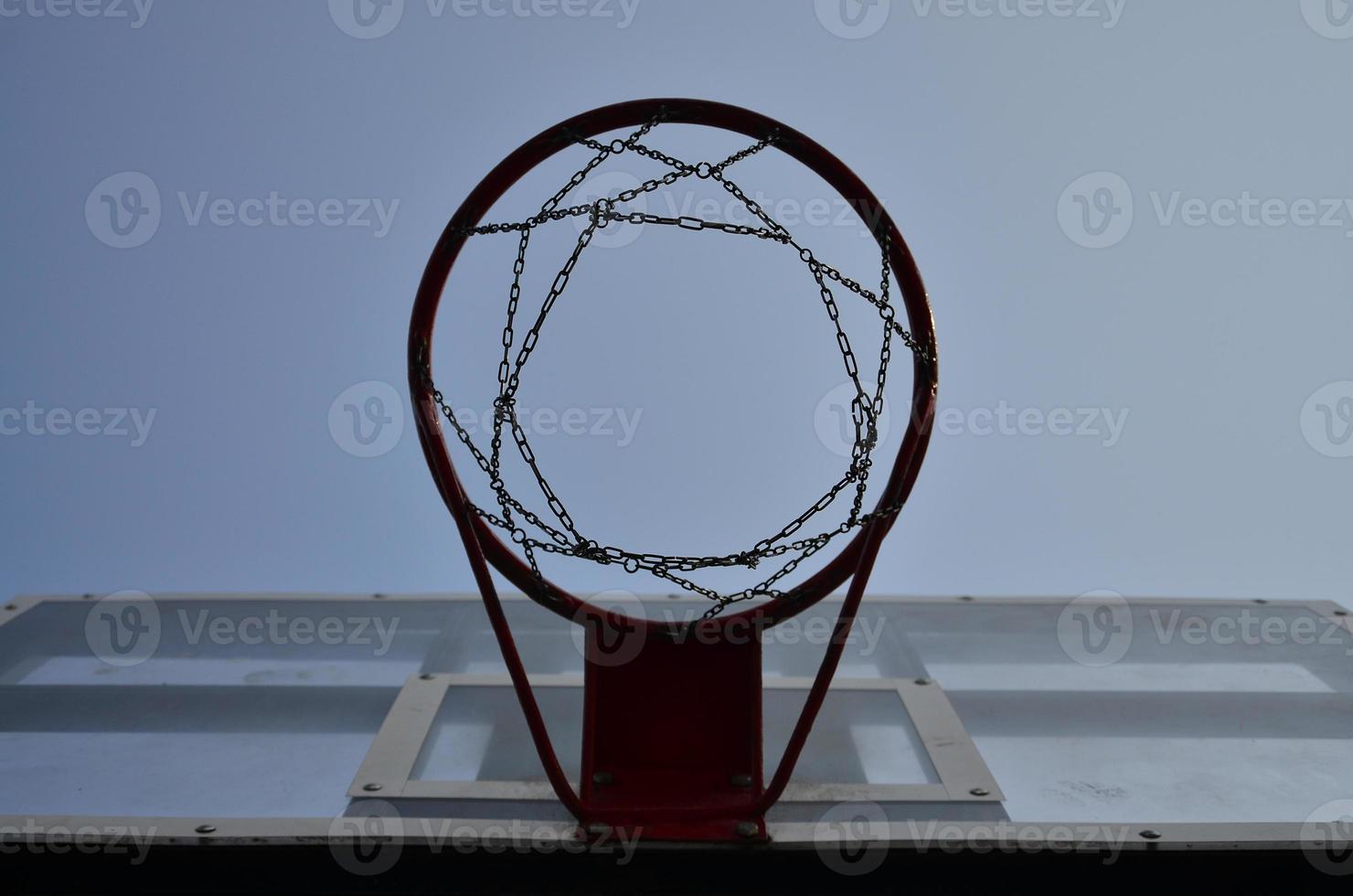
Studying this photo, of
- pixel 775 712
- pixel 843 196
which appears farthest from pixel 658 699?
pixel 843 196

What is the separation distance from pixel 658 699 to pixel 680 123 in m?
0.94

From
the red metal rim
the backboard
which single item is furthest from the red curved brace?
the backboard

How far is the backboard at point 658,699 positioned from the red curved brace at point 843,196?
7.1 inches

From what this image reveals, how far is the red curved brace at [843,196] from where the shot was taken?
2113 mm

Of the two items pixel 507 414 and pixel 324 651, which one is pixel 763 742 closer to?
pixel 507 414

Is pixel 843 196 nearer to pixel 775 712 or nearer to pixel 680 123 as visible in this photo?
pixel 680 123

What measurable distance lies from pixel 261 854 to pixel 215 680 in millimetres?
674

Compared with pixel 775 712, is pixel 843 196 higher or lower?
higher

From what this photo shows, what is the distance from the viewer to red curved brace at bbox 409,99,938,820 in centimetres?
211

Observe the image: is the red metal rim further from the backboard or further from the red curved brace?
the backboard

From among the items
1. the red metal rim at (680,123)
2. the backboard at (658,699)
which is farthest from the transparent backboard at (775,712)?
the red metal rim at (680,123)

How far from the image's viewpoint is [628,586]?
3066 mm

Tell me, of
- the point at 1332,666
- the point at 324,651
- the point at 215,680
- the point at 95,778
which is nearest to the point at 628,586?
the point at 324,651

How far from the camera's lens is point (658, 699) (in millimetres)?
2299
